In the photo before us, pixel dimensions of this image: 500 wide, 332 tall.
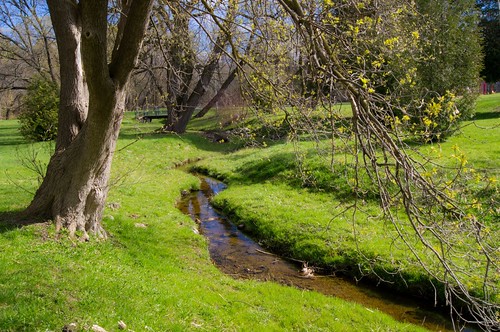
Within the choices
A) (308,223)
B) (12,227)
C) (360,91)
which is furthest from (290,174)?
(360,91)

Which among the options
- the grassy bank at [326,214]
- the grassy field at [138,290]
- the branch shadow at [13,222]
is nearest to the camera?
the grassy field at [138,290]

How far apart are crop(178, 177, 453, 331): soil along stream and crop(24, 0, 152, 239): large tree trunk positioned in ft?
9.72

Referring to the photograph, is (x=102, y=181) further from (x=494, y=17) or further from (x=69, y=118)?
(x=494, y=17)

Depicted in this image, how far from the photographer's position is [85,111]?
752cm

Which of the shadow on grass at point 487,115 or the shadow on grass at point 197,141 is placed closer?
the shadow on grass at point 487,115

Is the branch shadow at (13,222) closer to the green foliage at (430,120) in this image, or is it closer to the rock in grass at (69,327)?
the rock in grass at (69,327)

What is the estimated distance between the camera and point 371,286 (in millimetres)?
8125

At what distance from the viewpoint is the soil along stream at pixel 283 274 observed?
710cm

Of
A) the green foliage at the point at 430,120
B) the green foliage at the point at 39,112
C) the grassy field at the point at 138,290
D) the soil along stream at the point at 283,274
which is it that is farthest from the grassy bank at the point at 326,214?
the green foliage at the point at 39,112

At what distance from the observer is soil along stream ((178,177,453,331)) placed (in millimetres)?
7102

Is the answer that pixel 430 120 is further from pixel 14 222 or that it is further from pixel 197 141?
pixel 197 141

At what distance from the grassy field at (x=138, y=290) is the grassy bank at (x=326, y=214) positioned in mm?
1225

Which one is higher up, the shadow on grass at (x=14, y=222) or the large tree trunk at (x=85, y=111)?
the large tree trunk at (x=85, y=111)

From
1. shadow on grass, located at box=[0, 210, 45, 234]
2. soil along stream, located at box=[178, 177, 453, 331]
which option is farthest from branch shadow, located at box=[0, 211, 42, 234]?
soil along stream, located at box=[178, 177, 453, 331]
